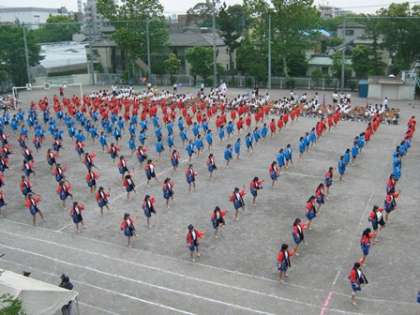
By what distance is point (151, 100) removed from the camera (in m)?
32.9

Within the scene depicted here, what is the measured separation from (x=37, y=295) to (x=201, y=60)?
36.4 meters

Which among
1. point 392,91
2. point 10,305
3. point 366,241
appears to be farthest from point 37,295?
point 392,91

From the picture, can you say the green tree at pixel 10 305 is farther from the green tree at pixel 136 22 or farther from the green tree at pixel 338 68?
the green tree at pixel 136 22

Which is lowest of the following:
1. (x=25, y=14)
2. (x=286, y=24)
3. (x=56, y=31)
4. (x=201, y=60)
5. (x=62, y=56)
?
(x=201, y=60)

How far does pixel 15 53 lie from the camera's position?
43.6 metres

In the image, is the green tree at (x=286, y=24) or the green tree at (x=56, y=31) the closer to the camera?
the green tree at (x=286, y=24)

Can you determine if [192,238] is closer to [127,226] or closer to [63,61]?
[127,226]

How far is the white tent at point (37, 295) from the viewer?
8.16 m

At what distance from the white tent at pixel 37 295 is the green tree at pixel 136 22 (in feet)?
125

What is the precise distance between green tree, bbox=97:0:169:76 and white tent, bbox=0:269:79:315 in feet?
125

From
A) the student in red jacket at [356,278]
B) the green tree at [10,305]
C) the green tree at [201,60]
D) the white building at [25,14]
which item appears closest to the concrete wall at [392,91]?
the green tree at [201,60]

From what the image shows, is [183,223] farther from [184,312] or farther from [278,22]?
[278,22]

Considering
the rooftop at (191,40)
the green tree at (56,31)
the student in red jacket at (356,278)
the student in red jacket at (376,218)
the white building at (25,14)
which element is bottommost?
the student in red jacket at (356,278)

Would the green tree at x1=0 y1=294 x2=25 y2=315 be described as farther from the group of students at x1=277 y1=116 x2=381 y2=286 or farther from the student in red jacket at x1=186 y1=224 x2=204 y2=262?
the group of students at x1=277 y1=116 x2=381 y2=286
